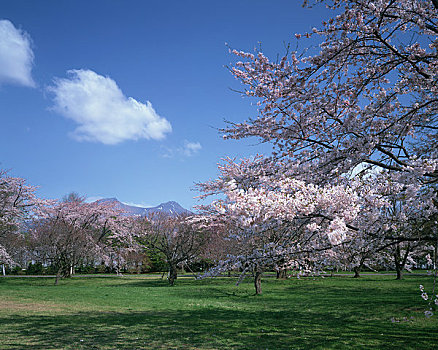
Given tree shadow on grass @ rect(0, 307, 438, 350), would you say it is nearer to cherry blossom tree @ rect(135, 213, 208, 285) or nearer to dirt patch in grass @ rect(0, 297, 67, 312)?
dirt patch in grass @ rect(0, 297, 67, 312)

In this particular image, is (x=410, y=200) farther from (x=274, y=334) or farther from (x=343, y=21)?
(x=274, y=334)

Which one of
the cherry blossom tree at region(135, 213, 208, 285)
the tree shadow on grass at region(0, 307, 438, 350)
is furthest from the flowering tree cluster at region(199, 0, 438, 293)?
the cherry blossom tree at region(135, 213, 208, 285)

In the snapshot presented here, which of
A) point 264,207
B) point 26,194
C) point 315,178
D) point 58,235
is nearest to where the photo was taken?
point 264,207

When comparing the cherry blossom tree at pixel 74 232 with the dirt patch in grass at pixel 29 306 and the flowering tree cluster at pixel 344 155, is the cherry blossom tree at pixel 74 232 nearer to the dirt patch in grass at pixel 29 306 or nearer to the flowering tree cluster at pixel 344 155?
the dirt patch in grass at pixel 29 306

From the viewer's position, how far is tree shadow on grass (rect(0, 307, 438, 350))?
651cm

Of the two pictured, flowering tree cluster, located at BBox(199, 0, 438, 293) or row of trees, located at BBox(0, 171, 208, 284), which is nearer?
flowering tree cluster, located at BBox(199, 0, 438, 293)

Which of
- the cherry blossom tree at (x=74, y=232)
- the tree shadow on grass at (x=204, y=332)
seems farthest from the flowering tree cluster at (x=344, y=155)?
the cherry blossom tree at (x=74, y=232)

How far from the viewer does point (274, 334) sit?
7.42 meters

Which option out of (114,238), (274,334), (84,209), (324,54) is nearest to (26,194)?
(84,209)

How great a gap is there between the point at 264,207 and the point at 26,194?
24.5 meters

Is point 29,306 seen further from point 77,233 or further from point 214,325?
point 77,233

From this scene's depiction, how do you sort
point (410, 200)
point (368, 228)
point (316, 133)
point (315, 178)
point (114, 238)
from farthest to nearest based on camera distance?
1. point (114, 238)
2. point (316, 133)
3. point (315, 178)
4. point (368, 228)
5. point (410, 200)

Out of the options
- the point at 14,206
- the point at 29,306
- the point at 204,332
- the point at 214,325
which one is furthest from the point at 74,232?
the point at 204,332

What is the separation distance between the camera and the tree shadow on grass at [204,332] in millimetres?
6508
